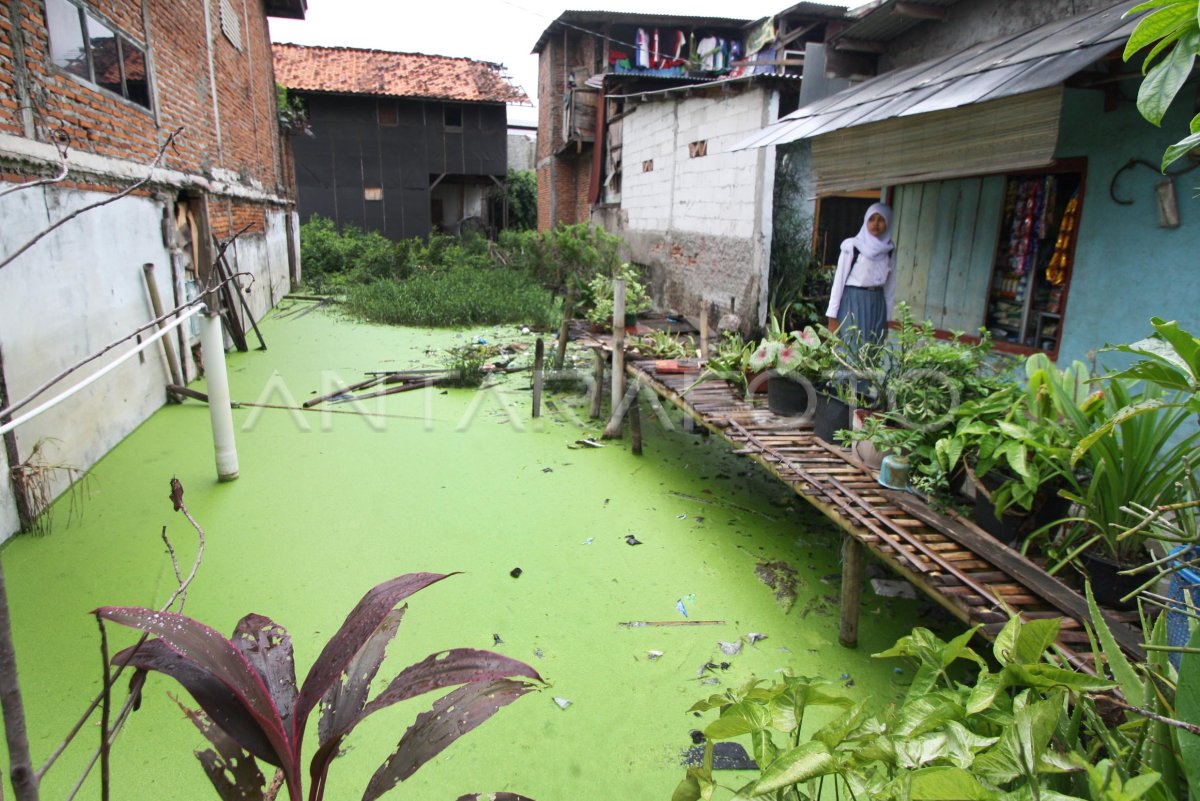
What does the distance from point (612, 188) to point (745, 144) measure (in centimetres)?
714

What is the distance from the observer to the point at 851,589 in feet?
9.59

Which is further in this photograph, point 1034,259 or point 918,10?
point 918,10

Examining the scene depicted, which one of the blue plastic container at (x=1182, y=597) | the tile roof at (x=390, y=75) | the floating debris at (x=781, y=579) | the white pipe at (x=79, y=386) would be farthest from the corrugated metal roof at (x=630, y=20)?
the blue plastic container at (x=1182, y=597)

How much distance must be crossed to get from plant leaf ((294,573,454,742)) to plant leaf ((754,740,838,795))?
0.56m

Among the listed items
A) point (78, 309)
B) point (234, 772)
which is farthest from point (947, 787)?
point (78, 309)

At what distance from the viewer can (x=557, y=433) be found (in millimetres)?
5750

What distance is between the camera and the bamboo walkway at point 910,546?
2.21 meters

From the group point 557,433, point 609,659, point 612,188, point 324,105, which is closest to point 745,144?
point 557,433

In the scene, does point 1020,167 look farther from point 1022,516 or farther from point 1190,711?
point 1190,711

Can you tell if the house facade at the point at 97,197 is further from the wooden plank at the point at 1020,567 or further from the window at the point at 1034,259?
the window at the point at 1034,259

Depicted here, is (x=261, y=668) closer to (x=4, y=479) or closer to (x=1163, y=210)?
(x=4, y=479)

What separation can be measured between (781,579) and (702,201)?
6.14m

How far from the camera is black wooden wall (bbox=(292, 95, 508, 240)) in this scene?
17.6 metres

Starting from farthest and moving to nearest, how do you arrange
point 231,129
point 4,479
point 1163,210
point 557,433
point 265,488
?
1. point 231,129
2. point 557,433
3. point 265,488
4. point 1163,210
5. point 4,479
